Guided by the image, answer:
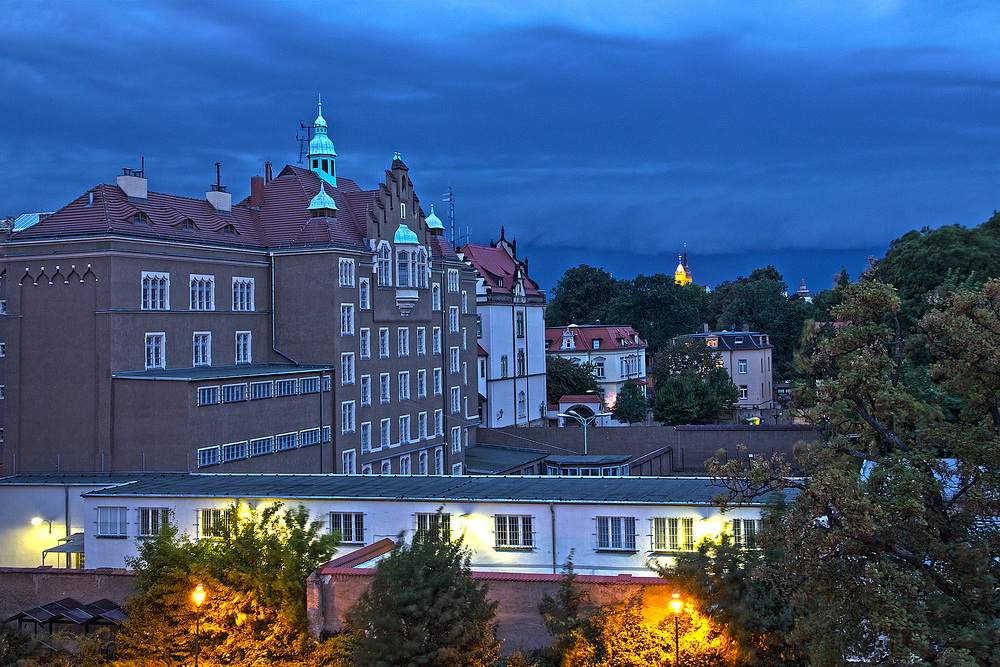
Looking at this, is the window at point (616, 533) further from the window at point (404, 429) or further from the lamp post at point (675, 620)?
the window at point (404, 429)

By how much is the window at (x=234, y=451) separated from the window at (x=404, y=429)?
1504 cm

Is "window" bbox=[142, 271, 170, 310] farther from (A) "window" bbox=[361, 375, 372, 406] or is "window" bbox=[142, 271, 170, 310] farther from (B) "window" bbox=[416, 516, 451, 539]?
(B) "window" bbox=[416, 516, 451, 539]

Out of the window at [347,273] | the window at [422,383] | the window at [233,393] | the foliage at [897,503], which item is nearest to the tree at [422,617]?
the foliage at [897,503]

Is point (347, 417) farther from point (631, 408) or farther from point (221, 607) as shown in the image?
point (631, 408)

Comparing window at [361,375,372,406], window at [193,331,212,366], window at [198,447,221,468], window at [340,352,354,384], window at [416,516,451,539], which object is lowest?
window at [416,516,451,539]

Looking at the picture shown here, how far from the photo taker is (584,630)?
84.1ft

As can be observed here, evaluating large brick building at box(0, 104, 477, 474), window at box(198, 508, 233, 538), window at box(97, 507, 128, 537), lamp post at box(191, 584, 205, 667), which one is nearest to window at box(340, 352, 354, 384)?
large brick building at box(0, 104, 477, 474)

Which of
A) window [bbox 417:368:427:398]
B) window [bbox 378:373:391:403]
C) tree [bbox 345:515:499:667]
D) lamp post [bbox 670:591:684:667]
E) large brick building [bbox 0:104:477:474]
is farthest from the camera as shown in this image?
window [bbox 417:368:427:398]

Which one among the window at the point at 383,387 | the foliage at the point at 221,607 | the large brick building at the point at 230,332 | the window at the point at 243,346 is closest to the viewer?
the foliage at the point at 221,607

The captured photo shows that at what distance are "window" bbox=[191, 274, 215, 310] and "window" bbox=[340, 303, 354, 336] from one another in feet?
22.4

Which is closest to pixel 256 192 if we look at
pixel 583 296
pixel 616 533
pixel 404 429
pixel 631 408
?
pixel 404 429

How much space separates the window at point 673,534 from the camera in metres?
32.3

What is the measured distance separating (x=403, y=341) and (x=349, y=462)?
923cm

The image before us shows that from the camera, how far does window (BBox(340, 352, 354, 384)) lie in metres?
54.5
